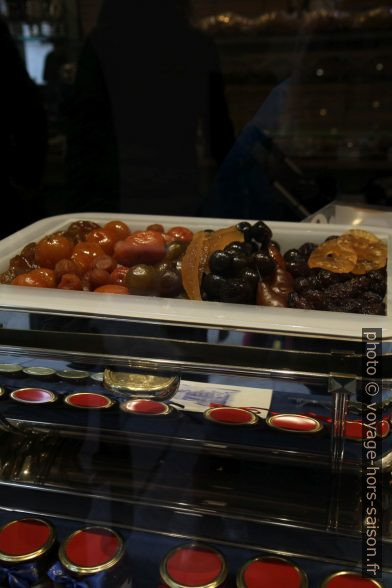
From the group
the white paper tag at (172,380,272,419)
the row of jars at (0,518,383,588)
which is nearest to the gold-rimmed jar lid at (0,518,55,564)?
the row of jars at (0,518,383,588)

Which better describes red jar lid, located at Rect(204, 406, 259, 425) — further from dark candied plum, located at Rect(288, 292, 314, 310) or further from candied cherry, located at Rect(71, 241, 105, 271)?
candied cherry, located at Rect(71, 241, 105, 271)

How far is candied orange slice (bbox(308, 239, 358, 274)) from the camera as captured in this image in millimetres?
728

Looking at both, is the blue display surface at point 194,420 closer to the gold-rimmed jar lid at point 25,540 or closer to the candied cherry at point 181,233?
the gold-rimmed jar lid at point 25,540

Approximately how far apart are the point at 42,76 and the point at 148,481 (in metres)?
1.06

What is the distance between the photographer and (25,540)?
0.71 meters

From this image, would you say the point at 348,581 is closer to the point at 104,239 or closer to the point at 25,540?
the point at 25,540

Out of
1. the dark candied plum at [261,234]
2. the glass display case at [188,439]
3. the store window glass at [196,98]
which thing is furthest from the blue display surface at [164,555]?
the store window glass at [196,98]

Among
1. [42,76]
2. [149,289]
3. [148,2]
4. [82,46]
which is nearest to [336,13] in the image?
[148,2]

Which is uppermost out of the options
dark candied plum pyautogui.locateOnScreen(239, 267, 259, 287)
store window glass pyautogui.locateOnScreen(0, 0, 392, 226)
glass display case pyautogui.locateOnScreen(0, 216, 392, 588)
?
store window glass pyautogui.locateOnScreen(0, 0, 392, 226)

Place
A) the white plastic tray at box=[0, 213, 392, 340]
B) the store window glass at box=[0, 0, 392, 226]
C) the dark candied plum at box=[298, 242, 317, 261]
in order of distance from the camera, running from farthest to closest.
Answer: the store window glass at box=[0, 0, 392, 226], the dark candied plum at box=[298, 242, 317, 261], the white plastic tray at box=[0, 213, 392, 340]

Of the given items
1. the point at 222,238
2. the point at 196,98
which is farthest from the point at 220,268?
the point at 196,98

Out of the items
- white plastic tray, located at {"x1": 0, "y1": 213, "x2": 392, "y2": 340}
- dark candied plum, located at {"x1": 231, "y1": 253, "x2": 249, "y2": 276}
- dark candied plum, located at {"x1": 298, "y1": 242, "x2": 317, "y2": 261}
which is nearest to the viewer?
white plastic tray, located at {"x1": 0, "y1": 213, "x2": 392, "y2": 340}

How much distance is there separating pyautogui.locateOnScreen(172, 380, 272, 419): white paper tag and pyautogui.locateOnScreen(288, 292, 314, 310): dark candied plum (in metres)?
0.10

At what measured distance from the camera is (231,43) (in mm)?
1396
